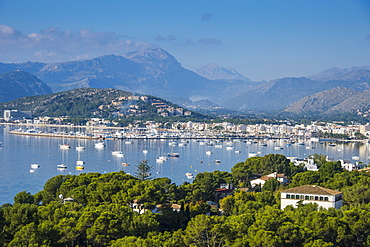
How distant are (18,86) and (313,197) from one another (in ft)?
480

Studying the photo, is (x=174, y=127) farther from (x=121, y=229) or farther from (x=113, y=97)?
(x=121, y=229)

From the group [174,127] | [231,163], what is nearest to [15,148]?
Result: [231,163]

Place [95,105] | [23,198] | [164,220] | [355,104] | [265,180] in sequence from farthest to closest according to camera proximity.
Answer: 1. [355,104]
2. [95,105]
3. [265,180]
4. [23,198]
5. [164,220]

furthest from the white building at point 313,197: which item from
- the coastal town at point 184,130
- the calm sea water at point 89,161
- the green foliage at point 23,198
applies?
the coastal town at point 184,130

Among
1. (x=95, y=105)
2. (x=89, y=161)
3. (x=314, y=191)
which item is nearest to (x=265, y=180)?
(x=314, y=191)

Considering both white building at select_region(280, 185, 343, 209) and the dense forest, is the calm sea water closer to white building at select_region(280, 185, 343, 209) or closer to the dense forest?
the dense forest

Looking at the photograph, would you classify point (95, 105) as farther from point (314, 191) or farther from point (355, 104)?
point (314, 191)

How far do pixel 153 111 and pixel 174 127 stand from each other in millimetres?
17193

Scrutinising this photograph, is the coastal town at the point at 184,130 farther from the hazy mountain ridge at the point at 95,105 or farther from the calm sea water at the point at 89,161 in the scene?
the calm sea water at the point at 89,161

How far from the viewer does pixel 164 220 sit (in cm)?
1342

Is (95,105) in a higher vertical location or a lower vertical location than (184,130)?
higher

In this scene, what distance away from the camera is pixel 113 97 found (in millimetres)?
99625

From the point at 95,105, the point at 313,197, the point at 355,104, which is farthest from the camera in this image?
the point at 355,104

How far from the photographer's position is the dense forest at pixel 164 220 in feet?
35.6
